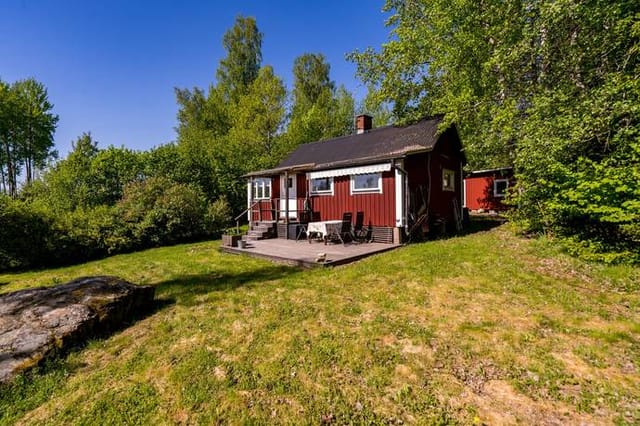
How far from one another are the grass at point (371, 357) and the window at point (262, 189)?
32.9ft

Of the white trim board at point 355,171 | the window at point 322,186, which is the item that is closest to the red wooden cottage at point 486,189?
the window at point 322,186

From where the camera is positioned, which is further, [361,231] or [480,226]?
[480,226]

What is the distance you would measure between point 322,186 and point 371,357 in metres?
9.91

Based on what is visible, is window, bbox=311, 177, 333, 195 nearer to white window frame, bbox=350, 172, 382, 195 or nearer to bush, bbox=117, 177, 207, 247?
white window frame, bbox=350, 172, 382, 195

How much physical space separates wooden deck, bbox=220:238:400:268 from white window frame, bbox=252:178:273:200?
203 inches

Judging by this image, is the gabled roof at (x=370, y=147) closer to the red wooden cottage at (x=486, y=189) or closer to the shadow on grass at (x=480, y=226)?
the shadow on grass at (x=480, y=226)

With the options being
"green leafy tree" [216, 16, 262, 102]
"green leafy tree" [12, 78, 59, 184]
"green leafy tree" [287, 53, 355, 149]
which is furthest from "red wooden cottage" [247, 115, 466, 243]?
"green leafy tree" [12, 78, 59, 184]

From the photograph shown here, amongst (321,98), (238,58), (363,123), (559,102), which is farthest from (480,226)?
(238,58)

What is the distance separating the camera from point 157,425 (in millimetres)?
2627

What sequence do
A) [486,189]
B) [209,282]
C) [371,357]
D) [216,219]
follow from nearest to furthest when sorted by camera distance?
1. [371,357]
2. [209,282]
3. [216,219]
4. [486,189]

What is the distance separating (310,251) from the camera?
9.42m

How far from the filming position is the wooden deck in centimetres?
793

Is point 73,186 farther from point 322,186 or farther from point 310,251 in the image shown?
point 310,251

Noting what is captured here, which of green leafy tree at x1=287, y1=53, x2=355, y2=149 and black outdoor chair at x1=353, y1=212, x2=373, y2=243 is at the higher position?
green leafy tree at x1=287, y1=53, x2=355, y2=149
